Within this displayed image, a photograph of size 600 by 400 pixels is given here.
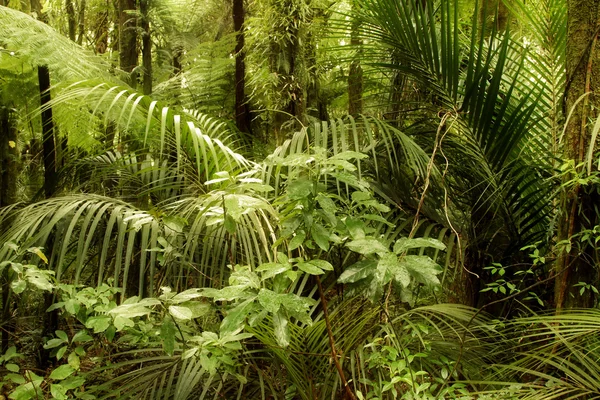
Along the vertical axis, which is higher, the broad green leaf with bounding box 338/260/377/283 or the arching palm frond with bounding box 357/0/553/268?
the arching palm frond with bounding box 357/0/553/268

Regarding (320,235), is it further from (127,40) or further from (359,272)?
(127,40)

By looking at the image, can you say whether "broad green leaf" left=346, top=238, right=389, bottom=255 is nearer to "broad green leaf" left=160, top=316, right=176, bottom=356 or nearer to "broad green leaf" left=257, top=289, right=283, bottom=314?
"broad green leaf" left=257, top=289, right=283, bottom=314

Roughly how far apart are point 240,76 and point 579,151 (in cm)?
269

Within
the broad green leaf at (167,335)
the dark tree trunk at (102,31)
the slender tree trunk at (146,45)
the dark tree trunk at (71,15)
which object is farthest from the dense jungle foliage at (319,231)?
the dark tree trunk at (102,31)

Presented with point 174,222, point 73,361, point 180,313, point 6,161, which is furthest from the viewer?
point 6,161

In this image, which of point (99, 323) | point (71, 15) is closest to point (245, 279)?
point (99, 323)

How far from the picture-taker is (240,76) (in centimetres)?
393

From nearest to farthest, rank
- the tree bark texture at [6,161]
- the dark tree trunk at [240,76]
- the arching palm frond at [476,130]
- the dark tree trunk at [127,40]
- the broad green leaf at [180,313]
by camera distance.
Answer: the broad green leaf at [180,313] → the arching palm frond at [476,130] → the tree bark texture at [6,161] → the dark tree trunk at [127,40] → the dark tree trunk at [240,76]

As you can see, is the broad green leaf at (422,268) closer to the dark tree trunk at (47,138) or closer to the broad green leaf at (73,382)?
the broad green leaf at (73,382)

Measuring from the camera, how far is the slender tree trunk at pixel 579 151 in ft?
5.92

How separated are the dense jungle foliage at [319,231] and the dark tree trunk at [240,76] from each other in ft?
0.75

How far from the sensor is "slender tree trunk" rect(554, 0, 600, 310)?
1805 millimetres

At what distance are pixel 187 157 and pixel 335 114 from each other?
10.1 feet

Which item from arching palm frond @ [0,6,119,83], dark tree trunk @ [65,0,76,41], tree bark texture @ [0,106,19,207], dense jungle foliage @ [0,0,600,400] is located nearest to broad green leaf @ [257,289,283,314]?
dense jungle foliage @ [0,0,600,400]
